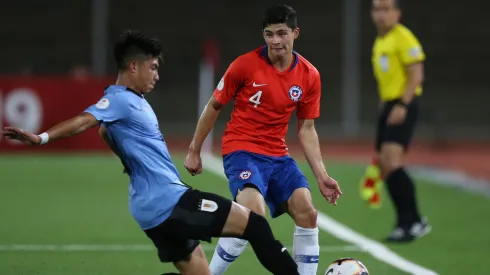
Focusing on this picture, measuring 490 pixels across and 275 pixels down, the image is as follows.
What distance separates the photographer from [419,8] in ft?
79.6

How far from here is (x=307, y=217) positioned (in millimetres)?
7117

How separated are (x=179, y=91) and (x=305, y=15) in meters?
3.43

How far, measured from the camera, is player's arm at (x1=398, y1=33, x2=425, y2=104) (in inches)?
404

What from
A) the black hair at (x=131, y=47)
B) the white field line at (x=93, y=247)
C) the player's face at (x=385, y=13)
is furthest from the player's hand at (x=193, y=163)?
the player's face at (x=385, y=13)

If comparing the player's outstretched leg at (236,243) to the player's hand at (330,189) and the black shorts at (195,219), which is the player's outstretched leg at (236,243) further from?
the black shorts at (195,219)

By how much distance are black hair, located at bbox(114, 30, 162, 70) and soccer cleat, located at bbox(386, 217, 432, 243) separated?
4533 mm

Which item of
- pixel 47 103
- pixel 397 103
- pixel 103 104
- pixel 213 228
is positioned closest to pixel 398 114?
pixel 397 103

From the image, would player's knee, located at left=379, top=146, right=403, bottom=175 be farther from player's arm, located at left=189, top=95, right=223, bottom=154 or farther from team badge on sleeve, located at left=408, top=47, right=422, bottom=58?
player's arm, located at left=189, top=95, right=223, bottom=154

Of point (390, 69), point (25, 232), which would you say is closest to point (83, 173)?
point (25, 232)

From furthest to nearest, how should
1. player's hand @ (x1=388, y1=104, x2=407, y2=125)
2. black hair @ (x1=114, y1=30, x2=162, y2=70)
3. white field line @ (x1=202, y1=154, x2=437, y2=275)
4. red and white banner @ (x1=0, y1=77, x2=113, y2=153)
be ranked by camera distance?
red and white banner @ (x1=0, y1=77, x2=113, y2=153), player's hand @ (x1=388, y1=104, x2=407, y2=125), white field line @ (x1=202, y1=154, x2=437, y2=275), black hair @ (x1=114, y1=30, x2=162, y2=70)

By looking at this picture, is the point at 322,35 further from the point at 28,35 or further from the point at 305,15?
the point at 28,35

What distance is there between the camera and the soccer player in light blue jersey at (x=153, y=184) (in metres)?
6.09

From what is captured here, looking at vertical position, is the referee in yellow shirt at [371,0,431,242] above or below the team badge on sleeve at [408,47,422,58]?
below

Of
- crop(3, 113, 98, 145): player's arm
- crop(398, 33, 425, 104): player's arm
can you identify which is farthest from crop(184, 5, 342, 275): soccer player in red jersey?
crop(398, 33, 425, 104): player's arm
